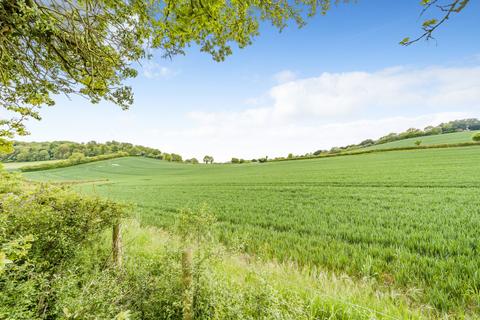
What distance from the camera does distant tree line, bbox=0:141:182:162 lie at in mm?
58091

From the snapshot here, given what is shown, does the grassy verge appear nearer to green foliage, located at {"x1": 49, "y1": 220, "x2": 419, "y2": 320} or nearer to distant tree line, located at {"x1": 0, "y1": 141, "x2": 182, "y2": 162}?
green foliage, located at {"x1": 49, "y1": 220, "x2": 419, "y2": 320}

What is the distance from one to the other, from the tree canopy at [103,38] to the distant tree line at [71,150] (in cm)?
4730

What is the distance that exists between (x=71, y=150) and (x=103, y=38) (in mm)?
93025

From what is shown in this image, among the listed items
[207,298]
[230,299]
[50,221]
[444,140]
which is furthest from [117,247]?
[444,140]

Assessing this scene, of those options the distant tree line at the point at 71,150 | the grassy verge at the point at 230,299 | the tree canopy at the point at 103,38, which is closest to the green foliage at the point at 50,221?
the grassy verge at the point at 230,299

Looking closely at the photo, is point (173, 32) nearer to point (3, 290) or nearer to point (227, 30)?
point (227, 30)

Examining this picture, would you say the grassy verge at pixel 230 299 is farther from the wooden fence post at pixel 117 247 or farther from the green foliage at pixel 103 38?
the green foliage at pixel 103 38

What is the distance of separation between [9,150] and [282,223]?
786 cm

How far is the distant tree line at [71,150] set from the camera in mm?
58091

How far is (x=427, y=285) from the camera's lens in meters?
3.80

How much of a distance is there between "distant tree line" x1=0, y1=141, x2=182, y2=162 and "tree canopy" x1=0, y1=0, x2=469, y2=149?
4730 centimetres

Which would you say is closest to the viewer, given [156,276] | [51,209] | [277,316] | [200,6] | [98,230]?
[277,316]

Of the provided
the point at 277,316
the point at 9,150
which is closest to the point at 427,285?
the point at 277,316

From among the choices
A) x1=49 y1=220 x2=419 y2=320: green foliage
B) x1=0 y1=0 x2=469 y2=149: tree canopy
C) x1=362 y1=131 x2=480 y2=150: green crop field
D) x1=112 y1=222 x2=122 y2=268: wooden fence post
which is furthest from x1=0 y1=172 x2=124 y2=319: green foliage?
x1=362 y1=131 x2=480 y2=150: green crop field
